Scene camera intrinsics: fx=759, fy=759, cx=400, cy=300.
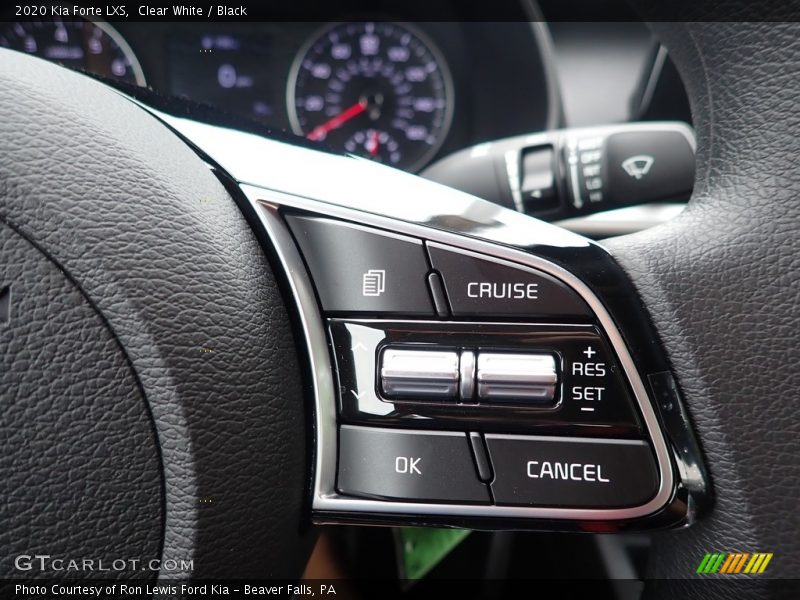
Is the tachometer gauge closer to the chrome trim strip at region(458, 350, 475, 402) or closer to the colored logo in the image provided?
the chrome trim strip at region(458, 350, 475, 402)

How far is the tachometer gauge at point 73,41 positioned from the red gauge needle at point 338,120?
29.5 inches

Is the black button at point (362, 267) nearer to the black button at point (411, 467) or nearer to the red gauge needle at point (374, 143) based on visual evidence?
the black button at point (411, 467)

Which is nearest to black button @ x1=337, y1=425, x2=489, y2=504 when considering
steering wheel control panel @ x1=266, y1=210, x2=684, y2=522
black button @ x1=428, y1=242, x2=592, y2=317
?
steering wheel control panel @ x1=266, y1=210, x2=684, y2=522

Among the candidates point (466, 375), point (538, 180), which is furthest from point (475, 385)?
point (538, 180)

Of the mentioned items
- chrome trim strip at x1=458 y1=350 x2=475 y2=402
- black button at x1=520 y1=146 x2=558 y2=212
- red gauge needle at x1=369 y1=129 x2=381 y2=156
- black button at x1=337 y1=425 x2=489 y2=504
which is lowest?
black button at x1=337 y1=425 x2=489 y2=504

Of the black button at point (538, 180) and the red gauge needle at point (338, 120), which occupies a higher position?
the red gauge needle at point (338, 120)

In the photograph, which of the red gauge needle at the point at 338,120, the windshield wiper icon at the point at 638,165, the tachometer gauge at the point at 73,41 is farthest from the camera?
the red gauge needle at the point at 338,120

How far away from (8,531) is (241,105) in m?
1.42

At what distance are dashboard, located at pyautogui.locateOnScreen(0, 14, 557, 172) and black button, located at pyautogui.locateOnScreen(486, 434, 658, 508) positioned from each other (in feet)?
4.46

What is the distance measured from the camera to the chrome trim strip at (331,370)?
1.92 ft

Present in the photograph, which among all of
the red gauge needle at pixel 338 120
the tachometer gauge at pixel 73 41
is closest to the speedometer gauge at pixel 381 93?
the red gauge needle at pixel 338 120

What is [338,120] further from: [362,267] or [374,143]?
[362,267]

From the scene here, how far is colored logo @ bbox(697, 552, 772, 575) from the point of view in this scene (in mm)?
569

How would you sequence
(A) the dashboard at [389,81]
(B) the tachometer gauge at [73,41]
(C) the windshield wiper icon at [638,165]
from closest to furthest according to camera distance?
(C) the windshield wiper icon at [638,165] → (B) the tachometer gauge at [73,41] → (A) the dashboard at [389,81]
